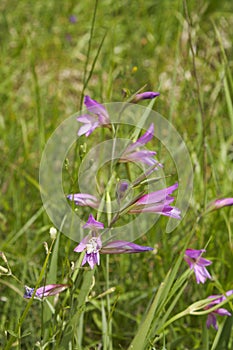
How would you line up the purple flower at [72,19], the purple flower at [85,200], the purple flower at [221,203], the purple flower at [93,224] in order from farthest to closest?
the purple flower at [72,19] < the purple flower at [221,203] < the purple flower at [85,200] < the purple flower at [93,224]

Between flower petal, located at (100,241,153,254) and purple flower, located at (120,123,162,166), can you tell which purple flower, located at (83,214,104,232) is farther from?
purple flower, located at (120,123,162,166)

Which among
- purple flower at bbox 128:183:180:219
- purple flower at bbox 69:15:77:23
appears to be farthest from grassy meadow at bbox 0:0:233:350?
purple flower at bbox 128:183:180:219

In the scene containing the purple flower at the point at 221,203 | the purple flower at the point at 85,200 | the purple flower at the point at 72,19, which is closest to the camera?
the purple flower at the point at 85,200

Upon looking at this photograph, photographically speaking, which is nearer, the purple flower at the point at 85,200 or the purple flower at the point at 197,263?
the purple flower at the point at 85,200

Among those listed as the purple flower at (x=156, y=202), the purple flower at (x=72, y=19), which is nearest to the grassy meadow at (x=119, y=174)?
the purple flower at (x=72, y=19)

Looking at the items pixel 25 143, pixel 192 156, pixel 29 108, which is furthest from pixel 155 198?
pixel 29 108

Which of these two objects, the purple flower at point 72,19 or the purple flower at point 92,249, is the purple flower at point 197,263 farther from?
the purple flower at point 72,19

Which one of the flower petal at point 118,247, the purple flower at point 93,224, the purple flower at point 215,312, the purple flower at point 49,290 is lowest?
the purple flower at point 215,312
